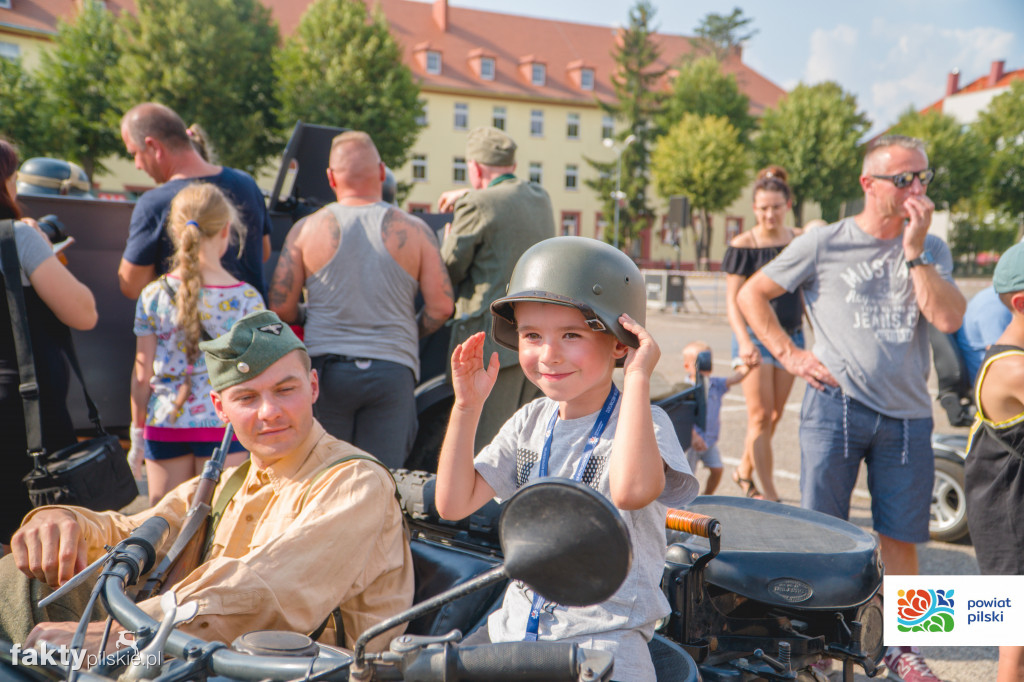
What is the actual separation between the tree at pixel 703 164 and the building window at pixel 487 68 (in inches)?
491

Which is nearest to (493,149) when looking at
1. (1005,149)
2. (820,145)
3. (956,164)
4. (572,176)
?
(820,145)

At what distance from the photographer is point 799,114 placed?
48875 mm

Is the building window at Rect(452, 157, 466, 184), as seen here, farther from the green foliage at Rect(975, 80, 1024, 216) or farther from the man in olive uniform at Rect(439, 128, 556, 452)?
the man in olive uniform at Rect(439, 128, 556, 452)

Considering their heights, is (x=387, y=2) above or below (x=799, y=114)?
above

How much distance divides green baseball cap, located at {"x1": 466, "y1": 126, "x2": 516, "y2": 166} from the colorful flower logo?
9.44 feet

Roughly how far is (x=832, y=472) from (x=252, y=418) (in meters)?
2.56

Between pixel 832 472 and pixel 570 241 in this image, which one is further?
pixel 832 472

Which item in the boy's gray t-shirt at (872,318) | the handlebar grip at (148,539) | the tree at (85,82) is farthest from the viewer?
the tree at (85,82)

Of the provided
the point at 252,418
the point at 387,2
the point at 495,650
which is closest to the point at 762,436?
the point at 252,418

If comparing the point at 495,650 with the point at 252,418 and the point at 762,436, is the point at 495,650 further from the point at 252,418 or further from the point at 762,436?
the point at 762,436

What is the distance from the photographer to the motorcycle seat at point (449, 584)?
2.13m

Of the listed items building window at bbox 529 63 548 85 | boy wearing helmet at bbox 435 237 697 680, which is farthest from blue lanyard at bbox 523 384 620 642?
building window at bbox 529 63 548 85

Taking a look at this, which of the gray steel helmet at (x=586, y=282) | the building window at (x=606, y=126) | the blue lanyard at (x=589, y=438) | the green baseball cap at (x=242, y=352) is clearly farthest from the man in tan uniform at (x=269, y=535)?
the building window at (x=606, y=126)

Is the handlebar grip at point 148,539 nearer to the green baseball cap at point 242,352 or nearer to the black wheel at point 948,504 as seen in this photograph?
the green baseball cap at point 242,352
